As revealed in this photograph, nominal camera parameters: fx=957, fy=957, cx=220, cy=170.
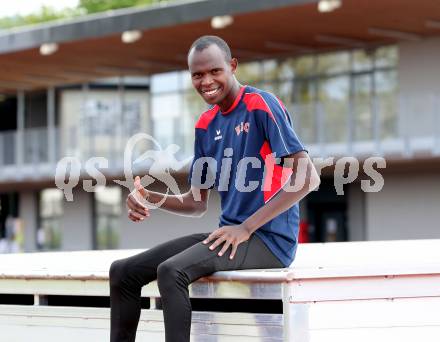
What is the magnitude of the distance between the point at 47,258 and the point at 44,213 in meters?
26.1

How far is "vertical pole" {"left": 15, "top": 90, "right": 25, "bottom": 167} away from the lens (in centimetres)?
3055

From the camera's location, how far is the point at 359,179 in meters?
25.5

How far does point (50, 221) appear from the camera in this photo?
32.6 metres

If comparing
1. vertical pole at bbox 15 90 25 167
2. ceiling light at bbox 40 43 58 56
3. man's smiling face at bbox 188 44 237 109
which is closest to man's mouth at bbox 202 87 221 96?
man's smiling face at bbox 188 44 237 109

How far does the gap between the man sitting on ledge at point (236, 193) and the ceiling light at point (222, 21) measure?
18.6m

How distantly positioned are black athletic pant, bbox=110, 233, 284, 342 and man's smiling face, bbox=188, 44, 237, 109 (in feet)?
2.48

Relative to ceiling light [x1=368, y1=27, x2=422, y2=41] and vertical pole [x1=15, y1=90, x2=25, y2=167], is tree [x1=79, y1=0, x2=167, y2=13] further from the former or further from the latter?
ceiling light [x1=368, y1=27, x2=422, y2=41]

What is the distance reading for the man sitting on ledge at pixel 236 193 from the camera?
15.6 ft

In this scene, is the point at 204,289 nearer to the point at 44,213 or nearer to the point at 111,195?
the point at 111,195

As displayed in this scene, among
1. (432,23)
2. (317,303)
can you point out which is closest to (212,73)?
(317,303)

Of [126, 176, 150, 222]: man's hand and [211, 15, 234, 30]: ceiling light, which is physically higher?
[211, 15, 234, 30]: ceiling light

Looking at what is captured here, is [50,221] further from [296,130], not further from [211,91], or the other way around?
[211,91]

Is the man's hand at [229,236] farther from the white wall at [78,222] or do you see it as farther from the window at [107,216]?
the white wall at [78,222]

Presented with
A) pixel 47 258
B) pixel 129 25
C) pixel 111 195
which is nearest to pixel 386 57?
pixel 129 25
